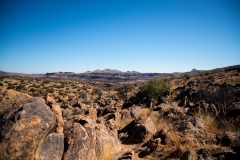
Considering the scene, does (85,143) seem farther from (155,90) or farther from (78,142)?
(155,90)

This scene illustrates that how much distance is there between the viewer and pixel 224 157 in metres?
3.55

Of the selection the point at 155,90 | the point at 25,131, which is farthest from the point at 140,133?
the point at 155,90

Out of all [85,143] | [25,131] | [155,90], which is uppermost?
[25,131]

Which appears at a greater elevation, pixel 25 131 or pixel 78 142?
pixel 25 131

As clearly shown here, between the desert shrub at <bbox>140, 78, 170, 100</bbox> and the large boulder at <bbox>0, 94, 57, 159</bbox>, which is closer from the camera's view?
the large boulder at <bbox>0, 94, 57, 159</bbox>

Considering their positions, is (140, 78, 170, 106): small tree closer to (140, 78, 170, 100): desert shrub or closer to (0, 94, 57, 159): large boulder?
(140, 78, 170, 100): desert shrub

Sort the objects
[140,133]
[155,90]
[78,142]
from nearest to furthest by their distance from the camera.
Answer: [78,142] < [140,133] < [155,90]

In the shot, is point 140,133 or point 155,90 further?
point 155,90

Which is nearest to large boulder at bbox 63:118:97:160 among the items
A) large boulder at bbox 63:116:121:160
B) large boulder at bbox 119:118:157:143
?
large boulder at bbox 63:116:121:160

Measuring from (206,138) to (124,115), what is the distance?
6.98 meters

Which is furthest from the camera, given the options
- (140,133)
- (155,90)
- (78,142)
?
(155,90)

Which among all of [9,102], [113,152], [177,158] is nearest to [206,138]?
[177,158]

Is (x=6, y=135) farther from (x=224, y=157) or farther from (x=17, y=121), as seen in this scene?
(x=224, y=157)

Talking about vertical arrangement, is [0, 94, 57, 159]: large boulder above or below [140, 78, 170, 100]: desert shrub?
above
